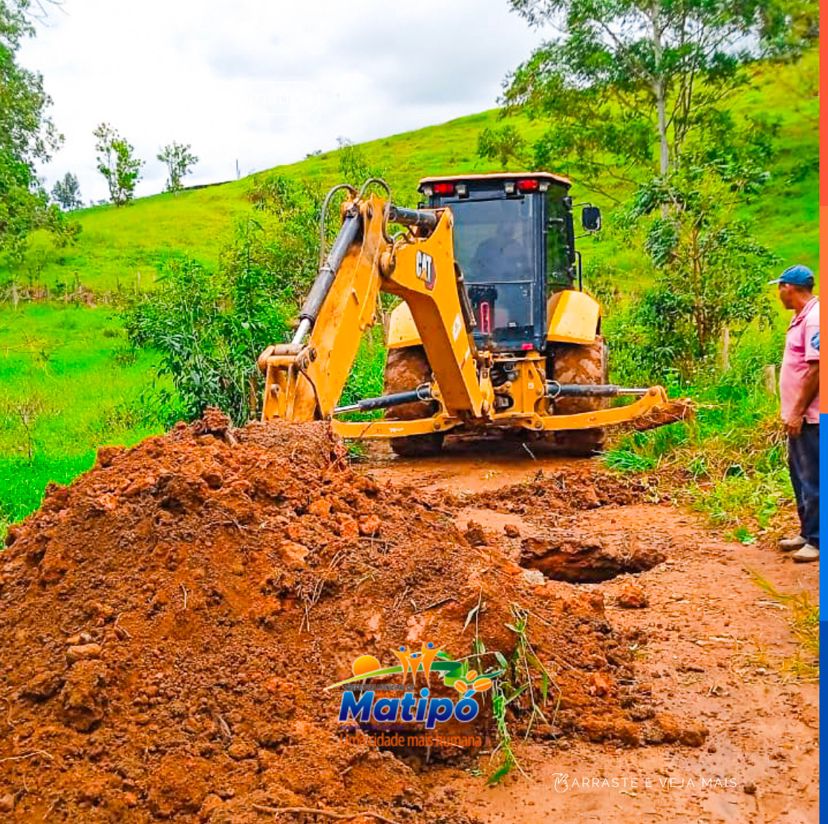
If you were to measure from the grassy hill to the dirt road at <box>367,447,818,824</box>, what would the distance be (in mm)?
3705

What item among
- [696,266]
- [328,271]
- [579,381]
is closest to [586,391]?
[579,381]

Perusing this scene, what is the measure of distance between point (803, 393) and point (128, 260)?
1310 inches

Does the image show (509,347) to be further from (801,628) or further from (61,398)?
(61,398)

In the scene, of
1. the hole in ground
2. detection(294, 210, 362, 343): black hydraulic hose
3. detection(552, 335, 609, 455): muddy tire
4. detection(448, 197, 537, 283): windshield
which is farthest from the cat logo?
detection(552, 335, 609, 455): muddy tire

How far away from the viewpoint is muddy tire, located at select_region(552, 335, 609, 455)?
9328mm

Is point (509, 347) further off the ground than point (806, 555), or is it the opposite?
point (509, 347)

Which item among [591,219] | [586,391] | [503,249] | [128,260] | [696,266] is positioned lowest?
[586,391]

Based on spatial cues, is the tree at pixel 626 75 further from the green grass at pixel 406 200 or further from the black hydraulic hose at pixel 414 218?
the black hydraulic hose at pixel 414 218

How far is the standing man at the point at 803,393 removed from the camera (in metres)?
5.36

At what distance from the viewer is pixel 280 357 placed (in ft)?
16.0

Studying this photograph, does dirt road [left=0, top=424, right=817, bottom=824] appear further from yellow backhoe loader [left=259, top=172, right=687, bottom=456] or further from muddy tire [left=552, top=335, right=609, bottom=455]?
muddy tire [left=552, top=335, right=609, bottom=455]

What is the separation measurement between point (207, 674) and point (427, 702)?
0.79 m

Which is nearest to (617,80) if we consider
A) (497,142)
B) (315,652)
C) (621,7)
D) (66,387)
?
(621,7)

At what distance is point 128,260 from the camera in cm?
3584
